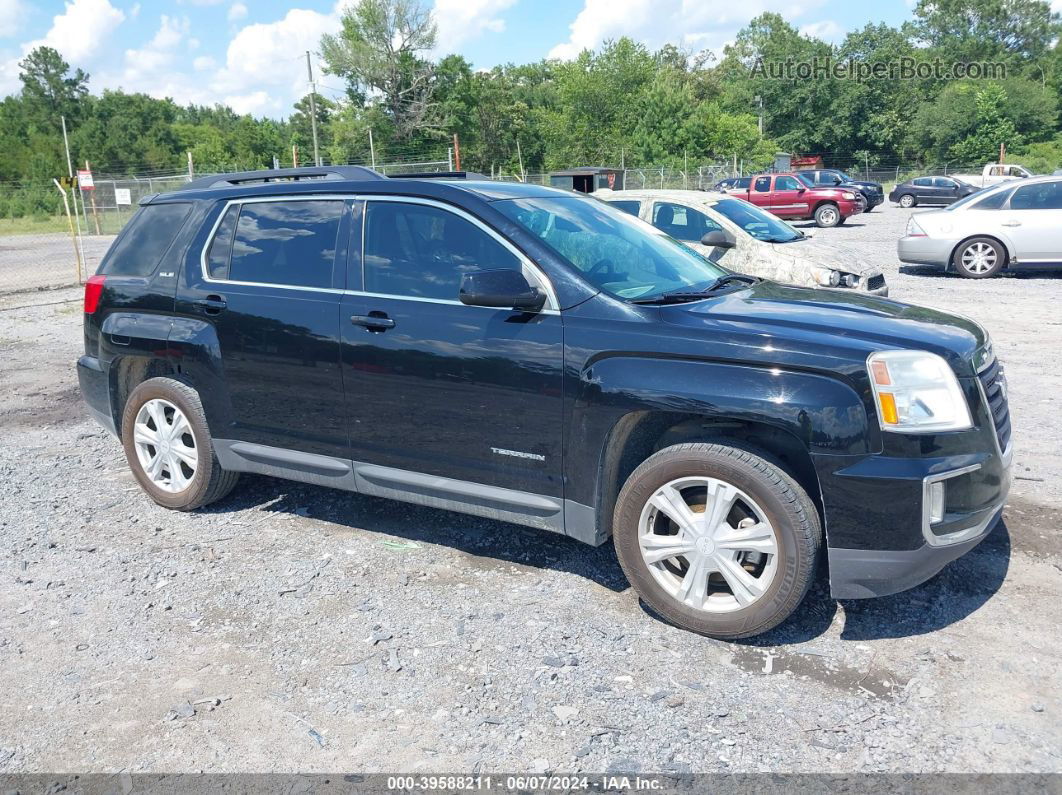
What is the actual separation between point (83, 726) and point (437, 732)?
131 centimetres

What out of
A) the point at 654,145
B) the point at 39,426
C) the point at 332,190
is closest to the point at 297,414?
the point at 332,190

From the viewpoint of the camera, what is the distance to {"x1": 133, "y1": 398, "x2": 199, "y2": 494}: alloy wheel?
A: 5.20m

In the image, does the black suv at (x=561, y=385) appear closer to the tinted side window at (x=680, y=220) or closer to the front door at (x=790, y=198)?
the tinted side window at (x=680, y=220)

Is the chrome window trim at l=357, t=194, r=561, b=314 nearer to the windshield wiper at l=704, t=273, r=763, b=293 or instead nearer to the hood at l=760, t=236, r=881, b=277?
the windshield wiper at l=704, t=273, r=763, b=293

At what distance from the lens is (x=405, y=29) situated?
61.3 m

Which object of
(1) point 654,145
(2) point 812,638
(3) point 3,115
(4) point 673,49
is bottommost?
(2) point 812,638

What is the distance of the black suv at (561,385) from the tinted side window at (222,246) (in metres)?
0.02

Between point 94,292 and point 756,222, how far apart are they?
8.22m

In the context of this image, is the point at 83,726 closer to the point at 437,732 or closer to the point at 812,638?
the point at 437,732

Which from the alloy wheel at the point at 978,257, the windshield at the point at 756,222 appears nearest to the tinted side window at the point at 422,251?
the windshield at the point at 756,222

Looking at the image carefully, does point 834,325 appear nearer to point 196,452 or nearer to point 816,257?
point 196,452

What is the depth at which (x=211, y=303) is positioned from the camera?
16.0 ft

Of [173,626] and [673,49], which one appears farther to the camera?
[673,49]

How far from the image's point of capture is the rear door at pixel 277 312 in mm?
4527
